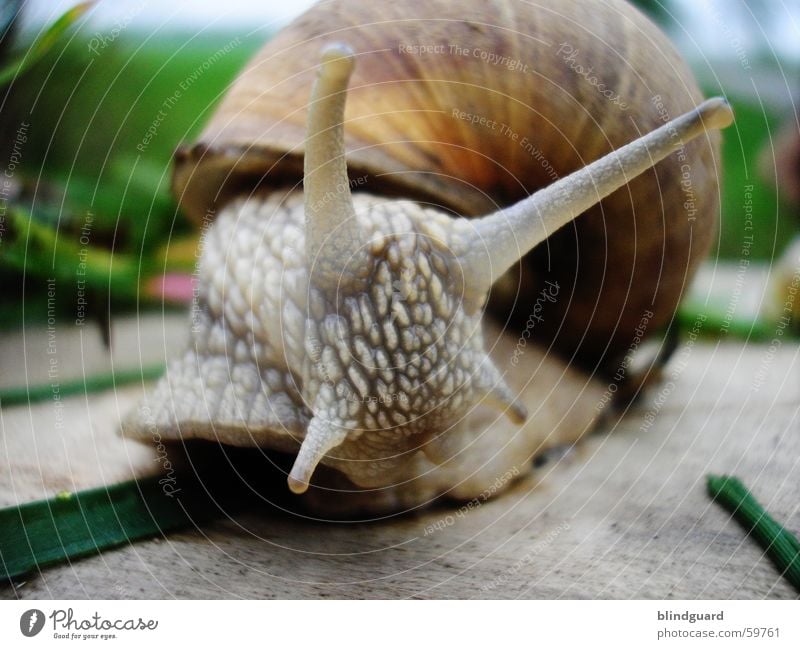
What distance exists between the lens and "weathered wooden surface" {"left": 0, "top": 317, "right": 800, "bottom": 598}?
43 centimetres

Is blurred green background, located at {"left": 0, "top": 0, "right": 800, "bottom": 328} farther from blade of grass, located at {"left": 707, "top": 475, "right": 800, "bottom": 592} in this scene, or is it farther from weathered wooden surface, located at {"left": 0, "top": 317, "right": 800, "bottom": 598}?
blade of grass, located at {"left": 707, "top": 475, "right": 800, "bottom": 592}

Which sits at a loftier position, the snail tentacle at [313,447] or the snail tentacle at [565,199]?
the snail tentacle at [565,199]

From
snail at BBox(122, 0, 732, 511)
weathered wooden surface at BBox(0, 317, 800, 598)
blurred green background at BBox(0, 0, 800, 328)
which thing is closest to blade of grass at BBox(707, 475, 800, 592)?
weathered wooden surface at BBox(0, 317, 800, 598)

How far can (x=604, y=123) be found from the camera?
447mm

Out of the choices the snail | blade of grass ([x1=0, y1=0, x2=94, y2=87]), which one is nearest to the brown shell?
the snail

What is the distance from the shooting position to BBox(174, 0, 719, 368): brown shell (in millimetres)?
431

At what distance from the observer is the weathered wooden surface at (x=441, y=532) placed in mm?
430

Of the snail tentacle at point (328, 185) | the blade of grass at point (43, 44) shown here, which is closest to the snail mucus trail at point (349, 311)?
the snail tentacle at point (328, 185)

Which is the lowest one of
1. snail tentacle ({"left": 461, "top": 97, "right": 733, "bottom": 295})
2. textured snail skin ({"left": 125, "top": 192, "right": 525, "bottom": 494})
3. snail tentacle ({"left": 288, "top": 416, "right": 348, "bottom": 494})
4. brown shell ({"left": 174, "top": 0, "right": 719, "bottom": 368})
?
snail tentacle ({"left": 288, "top": 416, "right": 348, "bottom": 494})

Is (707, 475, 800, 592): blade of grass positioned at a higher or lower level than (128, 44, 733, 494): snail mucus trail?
lower

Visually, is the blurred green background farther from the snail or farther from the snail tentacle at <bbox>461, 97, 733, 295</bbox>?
the snail tentacle at <bbox>461, 97, 733, 295</bbox>

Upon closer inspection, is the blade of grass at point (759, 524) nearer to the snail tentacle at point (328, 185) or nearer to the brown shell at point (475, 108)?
the brown shell at point (475, 108)

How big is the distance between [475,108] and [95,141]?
0.76 feet
